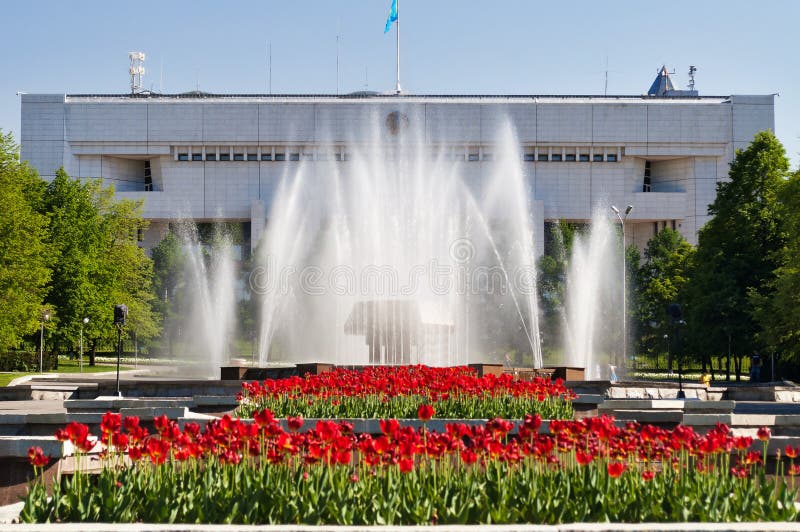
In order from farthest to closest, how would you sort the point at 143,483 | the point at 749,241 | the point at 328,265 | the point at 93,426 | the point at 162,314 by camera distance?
the point at 162,314 → the point at 328,265 → the point at 749,241 → the point at 93,426 → the point at 143,483

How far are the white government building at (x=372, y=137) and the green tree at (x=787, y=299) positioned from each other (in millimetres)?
49857

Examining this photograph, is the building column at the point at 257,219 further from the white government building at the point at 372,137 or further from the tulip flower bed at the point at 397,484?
the tulip flower bed at the point at 397,484

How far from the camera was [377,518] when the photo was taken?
7.36 m

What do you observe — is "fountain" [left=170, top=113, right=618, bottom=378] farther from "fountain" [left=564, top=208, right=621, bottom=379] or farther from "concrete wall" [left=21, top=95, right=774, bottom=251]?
"concrete wall" [left=21, top=95, right=774, bottom=251]

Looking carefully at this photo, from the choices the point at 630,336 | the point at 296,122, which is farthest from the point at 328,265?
the point at 296,122

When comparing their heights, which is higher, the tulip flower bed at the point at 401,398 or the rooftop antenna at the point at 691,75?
the rooftop antenna at the point at 691,75

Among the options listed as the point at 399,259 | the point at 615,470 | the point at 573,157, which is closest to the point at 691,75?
the point at 573,157

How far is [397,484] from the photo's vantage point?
25.8 feet

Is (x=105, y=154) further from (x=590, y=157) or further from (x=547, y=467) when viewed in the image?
(x=547, y=467)

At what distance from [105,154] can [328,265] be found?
1275 inches

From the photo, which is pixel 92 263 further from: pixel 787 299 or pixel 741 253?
pixel 787 299

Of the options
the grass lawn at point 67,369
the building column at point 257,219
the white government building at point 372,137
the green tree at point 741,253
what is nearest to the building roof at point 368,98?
the white government building at point 372,137

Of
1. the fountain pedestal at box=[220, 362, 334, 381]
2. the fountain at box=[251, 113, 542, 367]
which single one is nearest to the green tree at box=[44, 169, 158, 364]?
the fountain at box=[251, 113, 542, 367]

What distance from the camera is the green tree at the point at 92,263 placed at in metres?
49.9
